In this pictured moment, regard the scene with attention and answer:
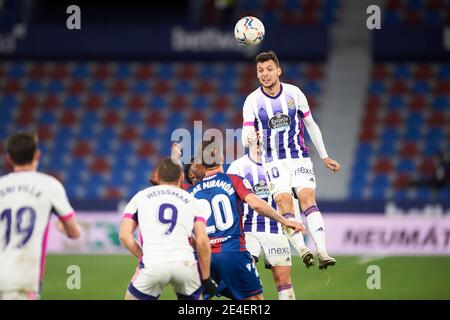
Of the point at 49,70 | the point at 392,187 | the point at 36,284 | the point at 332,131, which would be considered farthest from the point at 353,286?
the point at 49,70

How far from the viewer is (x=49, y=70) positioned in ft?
87.2

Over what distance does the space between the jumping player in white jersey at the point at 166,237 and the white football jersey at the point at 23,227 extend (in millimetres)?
917

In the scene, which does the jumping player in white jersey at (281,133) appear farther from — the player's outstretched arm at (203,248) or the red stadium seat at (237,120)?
the red stadium seat at (237,120)

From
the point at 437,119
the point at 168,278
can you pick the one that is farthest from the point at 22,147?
the point at 437,119

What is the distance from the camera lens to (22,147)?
7672 millimetres

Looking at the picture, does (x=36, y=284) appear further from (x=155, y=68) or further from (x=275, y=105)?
(x=155, y=68)

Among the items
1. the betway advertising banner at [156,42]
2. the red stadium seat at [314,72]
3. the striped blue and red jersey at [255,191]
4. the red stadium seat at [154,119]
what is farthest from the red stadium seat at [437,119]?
the striped blue and red jersey at [255,191]

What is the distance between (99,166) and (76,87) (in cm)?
287

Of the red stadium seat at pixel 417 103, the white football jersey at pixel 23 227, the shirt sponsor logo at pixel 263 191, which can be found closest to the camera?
the white football jersey at pixel 23 227

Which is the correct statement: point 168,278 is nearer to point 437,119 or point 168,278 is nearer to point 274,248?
point 274,248

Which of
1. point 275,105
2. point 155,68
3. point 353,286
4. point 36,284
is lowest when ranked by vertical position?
point 353,286

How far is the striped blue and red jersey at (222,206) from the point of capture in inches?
363

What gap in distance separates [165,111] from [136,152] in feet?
5.32
